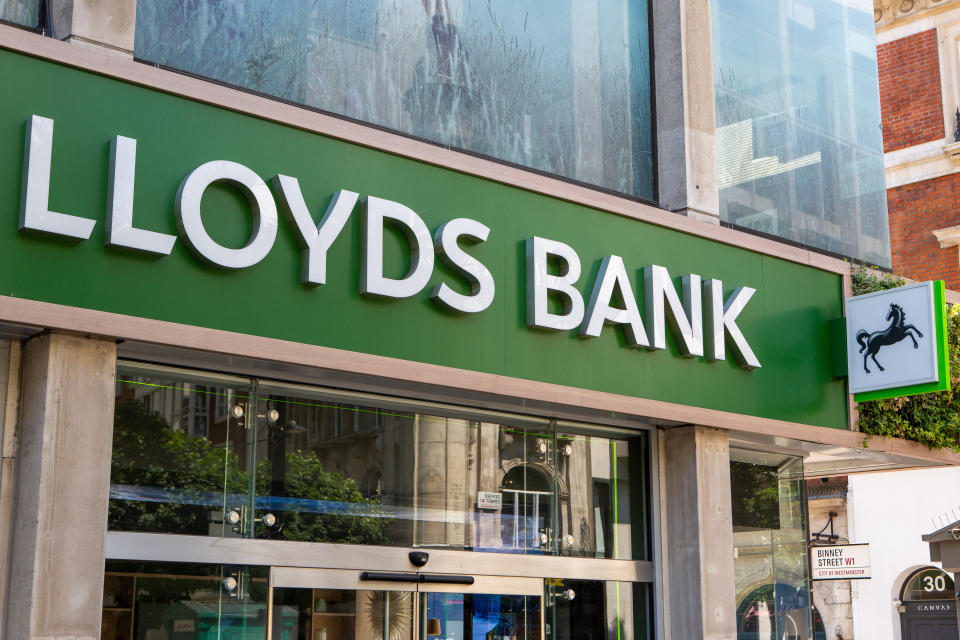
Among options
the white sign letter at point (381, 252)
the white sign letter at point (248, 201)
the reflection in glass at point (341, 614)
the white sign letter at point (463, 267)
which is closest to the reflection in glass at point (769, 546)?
the reflection in glass at point (341, 614)

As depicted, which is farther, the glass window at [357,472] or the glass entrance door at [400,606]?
the glass entrance door at [400,606]

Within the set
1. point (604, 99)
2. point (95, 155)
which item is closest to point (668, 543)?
point (604, 99)

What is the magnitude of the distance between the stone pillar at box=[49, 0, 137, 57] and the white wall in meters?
20.6

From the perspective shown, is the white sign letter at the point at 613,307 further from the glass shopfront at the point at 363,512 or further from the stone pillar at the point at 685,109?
the stone pillar at the point at 685,109

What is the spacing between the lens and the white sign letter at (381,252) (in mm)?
8719

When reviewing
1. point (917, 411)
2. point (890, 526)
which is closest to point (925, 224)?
point (890, 526)

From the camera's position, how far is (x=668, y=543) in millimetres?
11359

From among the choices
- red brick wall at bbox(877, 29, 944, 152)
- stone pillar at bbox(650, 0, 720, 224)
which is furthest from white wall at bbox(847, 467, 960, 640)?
stone pillar at bbox(650, 0, 720, 224)

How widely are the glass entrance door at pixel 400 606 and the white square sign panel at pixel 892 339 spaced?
4311 millimetres

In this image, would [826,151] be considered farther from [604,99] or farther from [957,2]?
[957,2]

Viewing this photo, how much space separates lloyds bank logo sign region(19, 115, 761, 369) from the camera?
7.45 m

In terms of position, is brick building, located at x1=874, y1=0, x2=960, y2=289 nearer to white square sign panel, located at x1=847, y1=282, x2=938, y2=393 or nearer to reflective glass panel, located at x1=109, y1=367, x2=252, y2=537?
white square sign panel, located at x1=847, y1=282, x2=938, y2=393

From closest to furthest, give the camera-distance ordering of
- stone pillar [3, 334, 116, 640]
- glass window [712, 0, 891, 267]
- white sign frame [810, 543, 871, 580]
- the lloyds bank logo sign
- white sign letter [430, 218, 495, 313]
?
stone pillar [3, 334, 116, 640]
the lloyds bank logo sign
white sign letter [430, 218, 495, 313]
glass window [712, 0, 891, 267]
white sign frame [810, 543, 871, 580]

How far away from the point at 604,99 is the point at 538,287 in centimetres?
297
